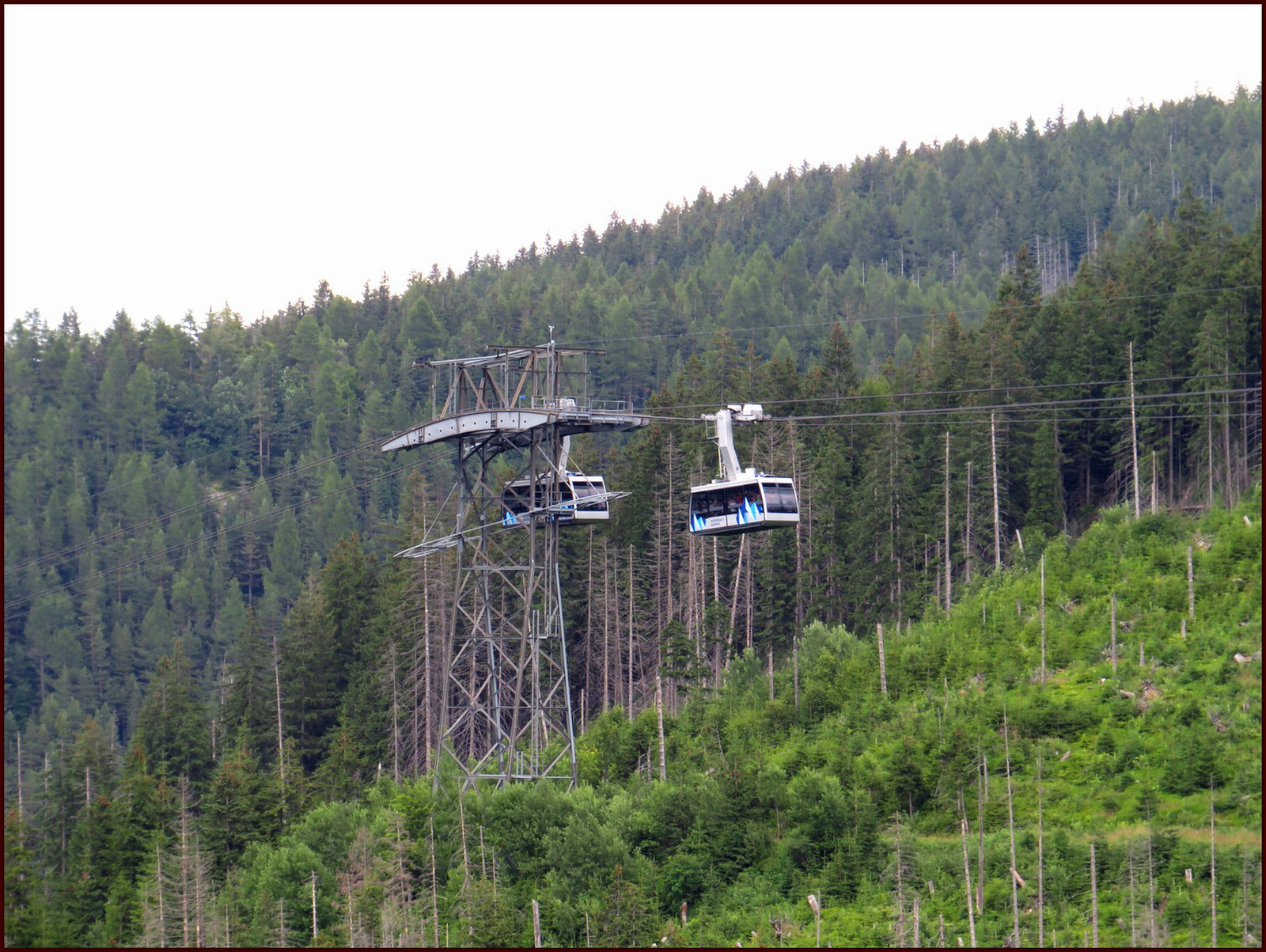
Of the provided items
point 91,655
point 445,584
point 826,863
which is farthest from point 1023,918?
point 91,655

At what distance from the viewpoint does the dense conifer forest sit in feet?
176

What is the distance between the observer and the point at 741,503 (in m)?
53.8

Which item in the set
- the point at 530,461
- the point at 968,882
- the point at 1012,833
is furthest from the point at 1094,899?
the point at 530,461


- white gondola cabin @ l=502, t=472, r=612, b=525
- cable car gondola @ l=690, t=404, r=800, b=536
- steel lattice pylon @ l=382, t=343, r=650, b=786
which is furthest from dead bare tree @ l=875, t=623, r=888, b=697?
cable car gondola @ l=690, t=404, r=800, b=536

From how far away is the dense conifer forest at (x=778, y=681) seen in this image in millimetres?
53625

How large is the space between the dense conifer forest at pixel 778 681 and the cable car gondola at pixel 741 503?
30.8ft

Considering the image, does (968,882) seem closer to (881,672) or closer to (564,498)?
(564,498)

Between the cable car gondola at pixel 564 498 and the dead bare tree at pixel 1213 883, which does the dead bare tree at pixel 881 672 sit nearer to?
the cable car gondola at pixel 564 498

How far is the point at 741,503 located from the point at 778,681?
875 inches

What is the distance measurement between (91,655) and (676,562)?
224ft

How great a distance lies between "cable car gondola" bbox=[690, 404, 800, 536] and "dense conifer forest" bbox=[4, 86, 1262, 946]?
9374 mm

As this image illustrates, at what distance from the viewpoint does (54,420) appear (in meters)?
172

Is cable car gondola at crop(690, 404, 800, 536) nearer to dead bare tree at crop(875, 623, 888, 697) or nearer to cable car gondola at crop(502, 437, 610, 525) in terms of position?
cable car gondola at crop(502, 437, 610, 525)

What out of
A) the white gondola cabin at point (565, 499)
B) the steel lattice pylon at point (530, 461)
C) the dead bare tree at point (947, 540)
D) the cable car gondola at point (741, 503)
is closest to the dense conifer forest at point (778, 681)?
the dead bare tree at point (947, 540)
